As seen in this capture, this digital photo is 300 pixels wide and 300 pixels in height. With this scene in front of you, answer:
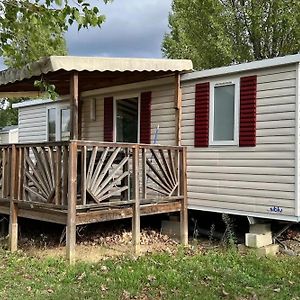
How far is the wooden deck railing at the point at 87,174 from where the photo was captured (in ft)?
21.2

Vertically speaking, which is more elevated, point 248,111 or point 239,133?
point 248,111

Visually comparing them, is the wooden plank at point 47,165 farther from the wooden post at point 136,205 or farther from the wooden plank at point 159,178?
the wooden plank at point 159,178

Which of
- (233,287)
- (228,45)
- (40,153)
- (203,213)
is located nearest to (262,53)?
(228,45)

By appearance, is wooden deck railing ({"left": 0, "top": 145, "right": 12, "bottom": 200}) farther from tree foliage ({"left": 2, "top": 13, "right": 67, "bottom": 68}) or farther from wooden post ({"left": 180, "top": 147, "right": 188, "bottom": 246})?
wooden post ({"left": 180, "top": 147, "right": 188, "bottom": 246})

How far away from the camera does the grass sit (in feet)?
16.5

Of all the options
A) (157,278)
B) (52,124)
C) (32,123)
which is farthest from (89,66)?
(32,123)

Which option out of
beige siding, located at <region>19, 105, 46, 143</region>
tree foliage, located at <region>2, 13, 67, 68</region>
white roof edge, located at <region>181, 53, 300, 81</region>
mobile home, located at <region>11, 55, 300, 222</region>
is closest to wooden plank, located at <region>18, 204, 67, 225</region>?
tree foliage, located at <region>2, 13, 67, 68</region>

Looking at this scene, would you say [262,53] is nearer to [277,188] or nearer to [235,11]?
[235,11]

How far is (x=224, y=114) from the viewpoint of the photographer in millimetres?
7809

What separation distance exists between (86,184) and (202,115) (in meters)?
2.57

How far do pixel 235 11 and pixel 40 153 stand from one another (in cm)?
1451

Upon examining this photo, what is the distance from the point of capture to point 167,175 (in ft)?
25.6

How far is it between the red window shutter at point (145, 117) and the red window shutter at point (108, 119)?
88cm

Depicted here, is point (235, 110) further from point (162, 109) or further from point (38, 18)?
point (38, 18)
